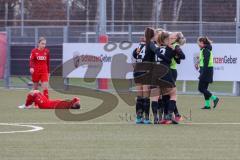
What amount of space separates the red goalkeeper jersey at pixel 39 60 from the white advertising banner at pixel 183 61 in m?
6.22

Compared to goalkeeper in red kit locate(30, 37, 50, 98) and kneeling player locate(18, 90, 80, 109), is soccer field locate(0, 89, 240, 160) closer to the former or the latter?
kneeling player locate(18, 90, 80, 109)

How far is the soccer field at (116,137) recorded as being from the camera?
464 inches

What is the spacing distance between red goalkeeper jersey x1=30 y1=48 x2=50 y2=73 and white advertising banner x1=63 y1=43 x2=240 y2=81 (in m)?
6.22

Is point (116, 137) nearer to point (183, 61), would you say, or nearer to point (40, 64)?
point (40, 64)

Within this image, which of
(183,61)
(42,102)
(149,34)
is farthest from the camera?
(183,61)

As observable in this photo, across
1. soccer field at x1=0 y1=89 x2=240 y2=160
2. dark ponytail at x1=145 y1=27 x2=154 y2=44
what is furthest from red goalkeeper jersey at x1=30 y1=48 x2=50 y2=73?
dark ponytail at x1=145 y1=27 x2=154 y2=44

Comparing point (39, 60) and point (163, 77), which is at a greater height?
point (39, 60)

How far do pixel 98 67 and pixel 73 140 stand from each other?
1617 centimetres

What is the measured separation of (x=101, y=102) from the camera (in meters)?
24.2

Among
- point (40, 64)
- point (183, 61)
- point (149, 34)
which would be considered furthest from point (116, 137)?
point (183, 61)

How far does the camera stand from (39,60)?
2294 centimetres

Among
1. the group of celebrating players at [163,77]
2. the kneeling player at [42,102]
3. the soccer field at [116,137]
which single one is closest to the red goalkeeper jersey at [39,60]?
the kneeling player at [42,102]

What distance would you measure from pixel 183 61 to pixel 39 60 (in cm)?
647

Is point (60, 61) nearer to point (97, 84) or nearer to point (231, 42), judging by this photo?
point (97, 84)
